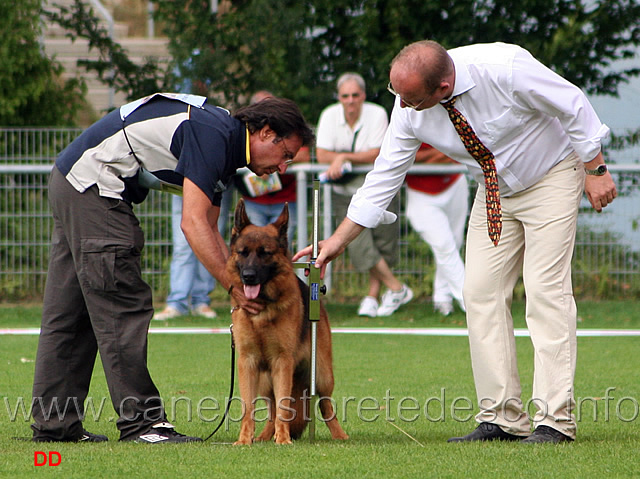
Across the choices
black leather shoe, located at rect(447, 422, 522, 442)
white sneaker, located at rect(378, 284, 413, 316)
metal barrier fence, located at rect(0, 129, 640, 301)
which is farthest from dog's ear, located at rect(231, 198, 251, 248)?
white sneaker, located at rect(378, 284, 413, 316)

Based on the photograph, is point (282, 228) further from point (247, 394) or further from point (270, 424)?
point (270, 424)

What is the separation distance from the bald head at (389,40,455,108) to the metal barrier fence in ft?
18.1

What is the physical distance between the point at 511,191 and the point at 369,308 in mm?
5451

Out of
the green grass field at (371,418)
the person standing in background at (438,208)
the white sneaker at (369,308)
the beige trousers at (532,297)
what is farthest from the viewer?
the white sneaker at (369,308)

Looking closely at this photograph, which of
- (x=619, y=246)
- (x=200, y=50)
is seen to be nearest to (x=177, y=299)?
(x=200, y=50)

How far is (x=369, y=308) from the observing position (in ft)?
33.1

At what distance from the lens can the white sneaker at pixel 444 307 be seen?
10.1 m

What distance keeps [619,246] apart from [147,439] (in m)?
7.14

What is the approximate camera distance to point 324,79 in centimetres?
1299

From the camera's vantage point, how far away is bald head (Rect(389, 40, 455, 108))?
14.3ft

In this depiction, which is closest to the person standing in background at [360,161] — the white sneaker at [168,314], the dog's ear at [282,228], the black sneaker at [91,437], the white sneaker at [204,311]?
the white sneaker at [204,311]

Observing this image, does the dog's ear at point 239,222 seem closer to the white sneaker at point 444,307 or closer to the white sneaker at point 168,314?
the white sneaker at point 168,314

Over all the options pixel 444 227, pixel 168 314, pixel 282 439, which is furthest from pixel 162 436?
pixel 444 227

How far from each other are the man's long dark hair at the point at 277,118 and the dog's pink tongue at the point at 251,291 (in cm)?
78
